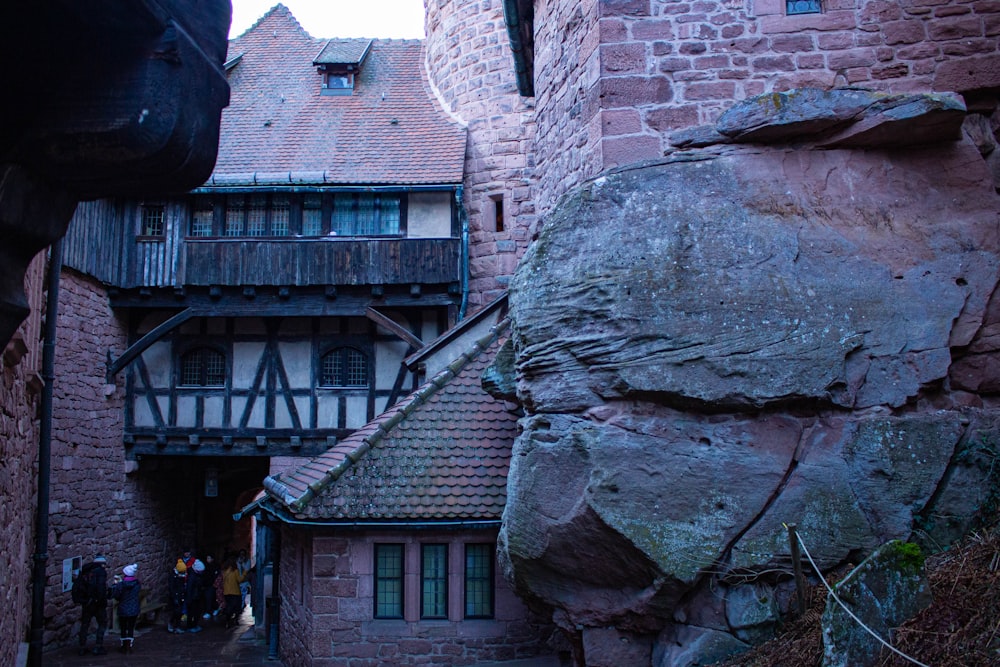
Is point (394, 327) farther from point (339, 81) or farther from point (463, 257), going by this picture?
point (339, 81)

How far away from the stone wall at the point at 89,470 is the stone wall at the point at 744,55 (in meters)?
11.5

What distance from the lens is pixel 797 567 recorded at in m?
4.48

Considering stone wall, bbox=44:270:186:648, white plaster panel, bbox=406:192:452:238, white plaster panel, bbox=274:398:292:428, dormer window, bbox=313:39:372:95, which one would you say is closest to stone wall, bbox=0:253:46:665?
stone wall, bbox=44:270:186:648

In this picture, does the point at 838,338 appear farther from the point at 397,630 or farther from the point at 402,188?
the point at 402,188

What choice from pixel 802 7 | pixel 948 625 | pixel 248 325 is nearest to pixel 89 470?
pixel 248 325

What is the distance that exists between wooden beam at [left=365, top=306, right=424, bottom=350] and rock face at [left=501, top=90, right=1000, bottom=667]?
9.64m

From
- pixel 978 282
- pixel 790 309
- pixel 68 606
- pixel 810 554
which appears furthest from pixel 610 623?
pixel 68 606

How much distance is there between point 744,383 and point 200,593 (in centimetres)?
1321

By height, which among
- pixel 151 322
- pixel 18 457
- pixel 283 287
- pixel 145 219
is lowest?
pixel 18 457

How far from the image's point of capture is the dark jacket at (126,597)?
495 inches

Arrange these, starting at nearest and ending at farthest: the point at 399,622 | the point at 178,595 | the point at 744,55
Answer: the point at 744,55
the point at 399,622
the point at 178,595

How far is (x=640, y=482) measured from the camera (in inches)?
191

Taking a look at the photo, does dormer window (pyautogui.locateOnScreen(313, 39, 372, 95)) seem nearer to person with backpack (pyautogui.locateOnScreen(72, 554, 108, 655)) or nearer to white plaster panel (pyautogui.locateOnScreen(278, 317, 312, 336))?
white plaster panel (pyautogui.locateOnScreen(278, 317, 312, 336))

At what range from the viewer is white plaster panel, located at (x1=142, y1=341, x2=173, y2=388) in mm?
15883
